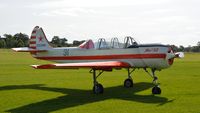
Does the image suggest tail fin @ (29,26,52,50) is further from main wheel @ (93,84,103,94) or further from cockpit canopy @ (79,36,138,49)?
main wheel @ (93,84,103,94)

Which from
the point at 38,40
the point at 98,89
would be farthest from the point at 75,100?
the point at 38,40

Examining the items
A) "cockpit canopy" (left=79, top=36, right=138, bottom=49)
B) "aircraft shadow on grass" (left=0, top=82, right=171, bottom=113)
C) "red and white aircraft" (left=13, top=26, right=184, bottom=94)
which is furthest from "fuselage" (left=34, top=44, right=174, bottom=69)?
"aircraft shadow on grass" (left=0, top=82, right=171, bottom=113)

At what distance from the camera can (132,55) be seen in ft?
45.0

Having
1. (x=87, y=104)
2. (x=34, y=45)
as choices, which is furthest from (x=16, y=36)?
(x=87, y=104)

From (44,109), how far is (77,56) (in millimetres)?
6746

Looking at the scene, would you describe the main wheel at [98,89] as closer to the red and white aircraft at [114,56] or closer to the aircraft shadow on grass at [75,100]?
the red and white aircraft at [114,56]

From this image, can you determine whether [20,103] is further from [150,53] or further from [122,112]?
[150,53]

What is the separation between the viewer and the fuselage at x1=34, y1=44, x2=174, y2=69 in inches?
503

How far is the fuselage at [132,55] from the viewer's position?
503 inches

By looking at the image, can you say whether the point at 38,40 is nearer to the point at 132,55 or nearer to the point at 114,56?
the point at 114,56

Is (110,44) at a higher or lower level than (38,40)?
lower

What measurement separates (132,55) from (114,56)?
103cm

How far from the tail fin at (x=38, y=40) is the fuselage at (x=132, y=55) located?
7.57 ft

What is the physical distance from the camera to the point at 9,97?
40.1ft
